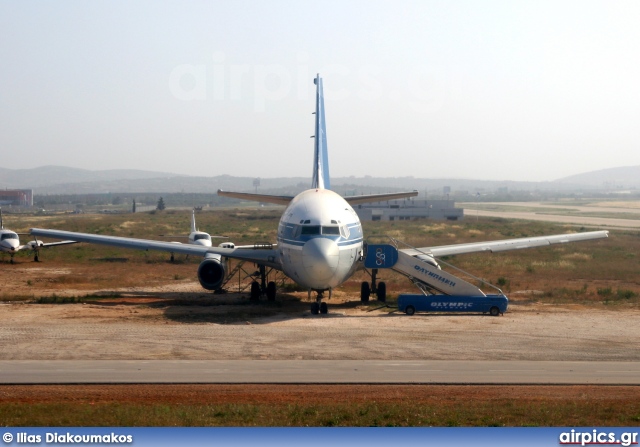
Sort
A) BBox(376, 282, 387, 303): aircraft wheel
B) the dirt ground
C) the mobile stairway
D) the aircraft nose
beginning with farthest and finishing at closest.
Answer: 1. BBox(376, 282, 387, 303): aircraft wheel
2. the mobile stairway
3. the aircraft nose
4. the dirt ground

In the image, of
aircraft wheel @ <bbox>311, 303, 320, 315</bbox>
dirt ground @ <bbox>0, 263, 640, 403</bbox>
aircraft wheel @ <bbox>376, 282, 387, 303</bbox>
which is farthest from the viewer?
aircraft wheel @ <bbox>376, 282, 387, 303</bbox>

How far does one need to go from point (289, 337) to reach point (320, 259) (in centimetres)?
579

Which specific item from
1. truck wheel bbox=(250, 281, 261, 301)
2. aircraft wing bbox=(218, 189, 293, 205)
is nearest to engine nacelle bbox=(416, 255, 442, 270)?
aircraft wing bbox=(218, 189, 293, 205)

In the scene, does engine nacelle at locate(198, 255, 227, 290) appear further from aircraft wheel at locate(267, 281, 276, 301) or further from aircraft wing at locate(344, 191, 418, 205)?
aircraft wing at locate(344, 191, 418, 205)

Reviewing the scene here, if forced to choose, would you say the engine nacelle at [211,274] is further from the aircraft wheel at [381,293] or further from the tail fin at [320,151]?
the aircraft wheel at [381,293]

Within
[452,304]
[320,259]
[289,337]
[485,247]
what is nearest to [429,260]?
[452,304]

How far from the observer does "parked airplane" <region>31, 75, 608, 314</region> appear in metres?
36.8

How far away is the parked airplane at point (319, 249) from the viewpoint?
36.8 m

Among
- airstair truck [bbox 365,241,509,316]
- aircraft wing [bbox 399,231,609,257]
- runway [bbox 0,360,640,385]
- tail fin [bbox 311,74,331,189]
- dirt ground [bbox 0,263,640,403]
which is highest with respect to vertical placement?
tail fin [bbox 311,74,331,189]

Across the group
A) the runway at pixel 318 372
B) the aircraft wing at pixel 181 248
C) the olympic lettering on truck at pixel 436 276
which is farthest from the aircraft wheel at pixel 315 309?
the runway at pixel 318 372

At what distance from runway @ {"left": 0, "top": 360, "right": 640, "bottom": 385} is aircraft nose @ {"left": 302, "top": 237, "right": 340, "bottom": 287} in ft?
32.8

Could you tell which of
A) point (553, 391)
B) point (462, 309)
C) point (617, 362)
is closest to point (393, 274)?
point (462, 309)

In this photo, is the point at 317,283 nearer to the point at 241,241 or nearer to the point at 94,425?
the point at 94,425

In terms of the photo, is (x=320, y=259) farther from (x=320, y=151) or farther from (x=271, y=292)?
(x=320, y=151)
